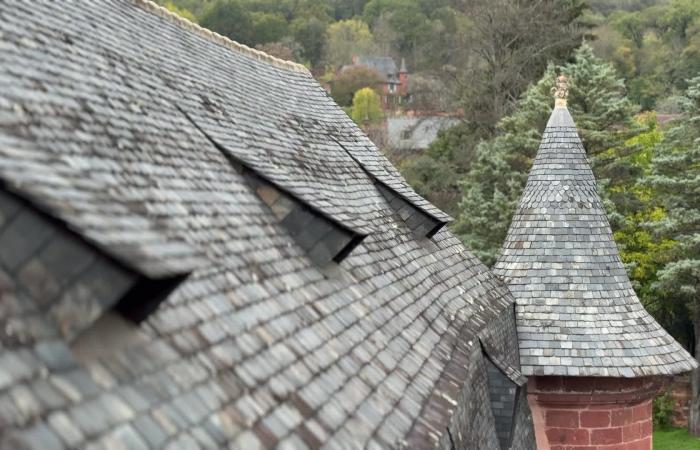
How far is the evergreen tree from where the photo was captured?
75.7ft

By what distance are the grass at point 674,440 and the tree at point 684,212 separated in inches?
14.2

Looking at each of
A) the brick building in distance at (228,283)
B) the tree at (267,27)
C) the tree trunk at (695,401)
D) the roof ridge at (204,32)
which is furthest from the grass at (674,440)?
the tree at (267,27)

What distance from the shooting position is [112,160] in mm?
4152

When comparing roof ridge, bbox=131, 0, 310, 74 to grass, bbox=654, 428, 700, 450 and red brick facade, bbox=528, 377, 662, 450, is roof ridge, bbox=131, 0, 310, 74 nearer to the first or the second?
red brick facade, bbox=528, 377, 662, 450

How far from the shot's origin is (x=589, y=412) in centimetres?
1106

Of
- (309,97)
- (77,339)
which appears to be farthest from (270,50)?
(77,339)

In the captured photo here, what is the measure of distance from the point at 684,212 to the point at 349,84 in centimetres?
3081

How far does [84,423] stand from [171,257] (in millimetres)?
791

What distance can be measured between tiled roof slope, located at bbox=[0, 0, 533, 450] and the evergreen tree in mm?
15329

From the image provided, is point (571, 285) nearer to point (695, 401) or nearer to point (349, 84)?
point (695, 401)

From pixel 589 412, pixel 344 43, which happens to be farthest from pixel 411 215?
pixel 344 43

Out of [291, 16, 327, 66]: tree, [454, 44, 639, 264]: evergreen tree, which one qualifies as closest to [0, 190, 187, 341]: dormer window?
[454, 44, 639, 264]: evergreen tree

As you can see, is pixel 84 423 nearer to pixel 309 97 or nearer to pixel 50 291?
pixel 50 291

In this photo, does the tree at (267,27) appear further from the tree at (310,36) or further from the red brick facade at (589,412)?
the red brick facade at (589,412)
